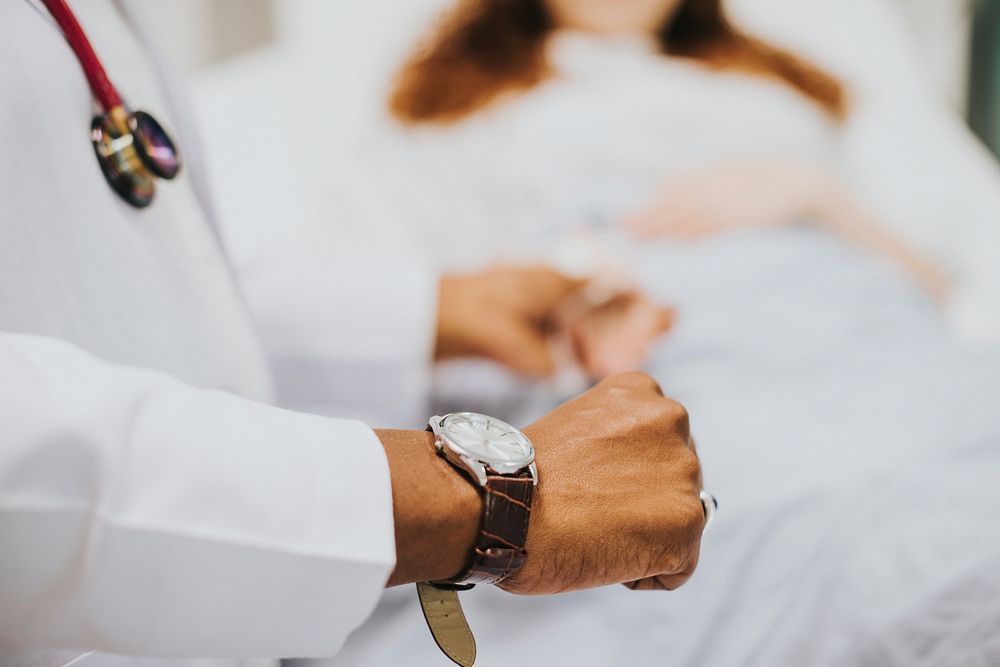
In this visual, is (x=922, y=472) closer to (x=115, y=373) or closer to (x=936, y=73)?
(x=115, y=373)

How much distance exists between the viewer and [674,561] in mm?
392

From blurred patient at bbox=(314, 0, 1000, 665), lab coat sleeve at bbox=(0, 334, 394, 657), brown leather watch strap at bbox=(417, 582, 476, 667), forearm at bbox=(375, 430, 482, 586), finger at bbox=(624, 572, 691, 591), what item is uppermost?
lab coat sleeve at bbox=(0, 334, 394, 657)

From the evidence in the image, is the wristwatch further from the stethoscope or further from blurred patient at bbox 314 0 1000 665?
the stethoscope

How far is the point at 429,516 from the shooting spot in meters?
0.34

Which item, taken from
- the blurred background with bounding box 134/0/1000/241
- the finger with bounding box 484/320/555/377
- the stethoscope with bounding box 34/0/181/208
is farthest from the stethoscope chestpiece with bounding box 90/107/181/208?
the blurred background with bounding box 134/0/1000/241

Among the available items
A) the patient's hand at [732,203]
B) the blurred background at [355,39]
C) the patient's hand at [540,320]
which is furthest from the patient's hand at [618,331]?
the blurred background at [355,39]

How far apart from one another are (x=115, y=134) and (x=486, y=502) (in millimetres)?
300

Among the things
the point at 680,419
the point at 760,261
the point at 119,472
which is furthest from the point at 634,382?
the point at 760,261

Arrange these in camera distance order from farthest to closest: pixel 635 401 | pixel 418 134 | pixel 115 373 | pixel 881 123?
pixel 881 123, pixel 418 134, pixel 635 401, pixel 115 373

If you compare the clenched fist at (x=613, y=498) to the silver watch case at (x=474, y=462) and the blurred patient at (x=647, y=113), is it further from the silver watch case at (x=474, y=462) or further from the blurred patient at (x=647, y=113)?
the blurred patient at (x=647, y=113)

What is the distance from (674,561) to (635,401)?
8 centimetres

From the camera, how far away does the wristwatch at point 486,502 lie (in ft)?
1.16

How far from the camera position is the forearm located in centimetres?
34

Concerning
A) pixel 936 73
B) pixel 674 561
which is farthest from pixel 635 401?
pixel 936 73
